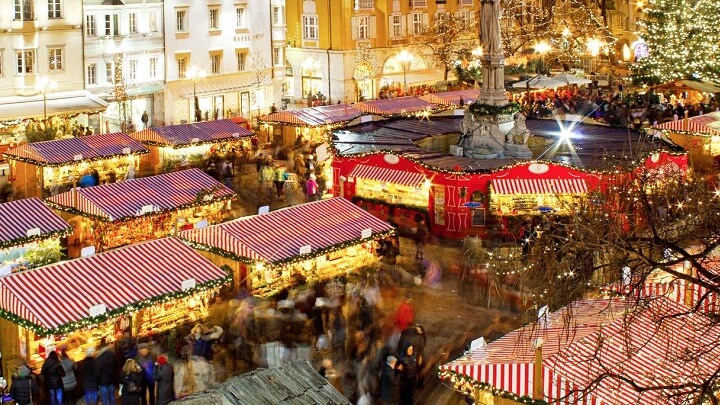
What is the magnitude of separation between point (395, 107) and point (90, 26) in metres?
12.1

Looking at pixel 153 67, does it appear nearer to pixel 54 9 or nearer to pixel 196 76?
pixel 196 76

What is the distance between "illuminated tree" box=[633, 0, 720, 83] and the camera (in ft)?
150

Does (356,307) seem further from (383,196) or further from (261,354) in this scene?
(383,196)

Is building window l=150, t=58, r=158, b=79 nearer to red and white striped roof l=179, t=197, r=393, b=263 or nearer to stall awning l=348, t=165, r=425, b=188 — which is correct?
stall awning l=348, t=165, r=425, b=188

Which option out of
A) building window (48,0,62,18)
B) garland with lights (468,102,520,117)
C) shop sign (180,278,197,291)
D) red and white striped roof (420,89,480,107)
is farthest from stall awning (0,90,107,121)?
shop sign (180,278,197,291)

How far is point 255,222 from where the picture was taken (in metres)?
23.4

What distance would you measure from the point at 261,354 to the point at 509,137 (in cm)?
1414

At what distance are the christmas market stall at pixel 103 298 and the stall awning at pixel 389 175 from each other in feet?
30.1

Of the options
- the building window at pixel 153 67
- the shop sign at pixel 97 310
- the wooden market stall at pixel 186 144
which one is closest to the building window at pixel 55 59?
the building window at pixel 153 67

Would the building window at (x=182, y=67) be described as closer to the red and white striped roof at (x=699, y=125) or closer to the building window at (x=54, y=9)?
the building window at (x=54, y=9)

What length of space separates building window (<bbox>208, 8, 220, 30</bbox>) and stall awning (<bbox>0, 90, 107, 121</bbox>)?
303 inches

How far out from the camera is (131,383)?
17.0 m

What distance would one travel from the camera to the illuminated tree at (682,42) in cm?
4578

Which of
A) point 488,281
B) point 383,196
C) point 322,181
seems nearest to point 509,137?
point 383,196
